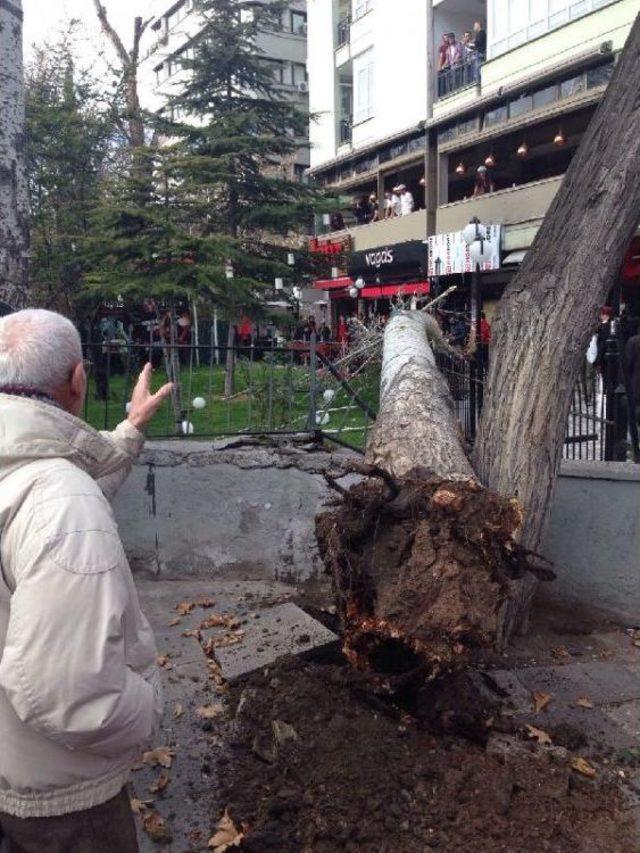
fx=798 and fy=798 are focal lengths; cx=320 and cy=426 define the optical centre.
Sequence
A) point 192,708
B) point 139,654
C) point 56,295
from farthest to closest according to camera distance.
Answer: point 56,295 → point 192,708 → point 139,654

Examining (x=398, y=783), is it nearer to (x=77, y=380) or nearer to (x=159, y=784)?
(x=159, y=784)

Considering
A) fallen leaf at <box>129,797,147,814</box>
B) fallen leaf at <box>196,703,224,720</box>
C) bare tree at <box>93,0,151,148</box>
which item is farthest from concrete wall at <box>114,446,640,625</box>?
bare tree at <box>93,0,151,148</box>

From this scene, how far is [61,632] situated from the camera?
5.52 feet

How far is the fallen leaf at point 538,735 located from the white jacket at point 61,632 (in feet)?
7.29

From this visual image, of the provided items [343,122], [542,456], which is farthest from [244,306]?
[343,122]

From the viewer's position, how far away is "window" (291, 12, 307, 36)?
41781 millimetres

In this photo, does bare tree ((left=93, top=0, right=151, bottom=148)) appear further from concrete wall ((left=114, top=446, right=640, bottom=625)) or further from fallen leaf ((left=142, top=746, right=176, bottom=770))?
fallen leaf ((left=142, top=746, right=176, bottom=770))

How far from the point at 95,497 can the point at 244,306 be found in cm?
1195

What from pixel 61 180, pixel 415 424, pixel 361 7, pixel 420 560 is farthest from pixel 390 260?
pixel 420 560

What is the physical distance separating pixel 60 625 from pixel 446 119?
984 inches

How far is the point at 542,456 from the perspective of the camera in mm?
4660

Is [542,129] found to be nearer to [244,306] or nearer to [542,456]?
[244,306]

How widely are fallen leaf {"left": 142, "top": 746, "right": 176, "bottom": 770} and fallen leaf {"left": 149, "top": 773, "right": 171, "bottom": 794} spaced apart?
0.10m

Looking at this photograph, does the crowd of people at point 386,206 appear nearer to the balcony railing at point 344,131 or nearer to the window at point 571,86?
the balcony railing at point 344,131
